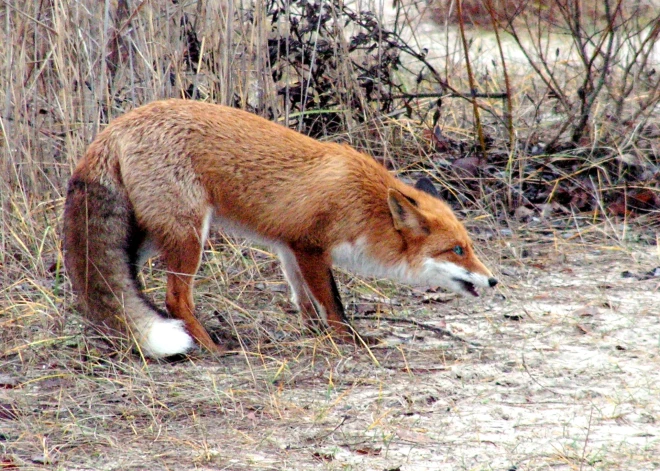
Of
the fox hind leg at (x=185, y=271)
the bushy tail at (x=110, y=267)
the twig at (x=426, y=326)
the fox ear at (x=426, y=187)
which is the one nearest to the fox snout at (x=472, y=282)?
the twig at (x=426, y=326)

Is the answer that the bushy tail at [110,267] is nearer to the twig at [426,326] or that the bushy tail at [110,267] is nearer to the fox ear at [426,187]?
the twig at [426,326]

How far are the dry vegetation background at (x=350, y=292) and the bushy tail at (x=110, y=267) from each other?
0.52 feet

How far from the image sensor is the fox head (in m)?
4.91

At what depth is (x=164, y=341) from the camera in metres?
4.35

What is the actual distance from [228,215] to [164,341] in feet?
2.92

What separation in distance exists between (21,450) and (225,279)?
2095 millimetres

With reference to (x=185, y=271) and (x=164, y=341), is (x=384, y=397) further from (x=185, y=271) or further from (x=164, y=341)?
(x=185, y=271)

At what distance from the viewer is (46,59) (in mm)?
5418

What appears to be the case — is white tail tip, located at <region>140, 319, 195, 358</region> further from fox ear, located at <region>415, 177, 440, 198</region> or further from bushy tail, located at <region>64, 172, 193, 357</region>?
fox ear, located at <region>415, 177, 440, 198</region>

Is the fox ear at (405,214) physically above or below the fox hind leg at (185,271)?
above

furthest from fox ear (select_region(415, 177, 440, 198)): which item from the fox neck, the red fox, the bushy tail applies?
the bushy tail

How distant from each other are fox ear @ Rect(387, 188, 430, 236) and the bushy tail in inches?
51.9

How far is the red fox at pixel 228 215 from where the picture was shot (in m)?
4.57

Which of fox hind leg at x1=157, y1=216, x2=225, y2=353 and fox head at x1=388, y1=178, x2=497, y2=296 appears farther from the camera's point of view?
fox head at x1=388, y1=178, x2=497, y2=296
